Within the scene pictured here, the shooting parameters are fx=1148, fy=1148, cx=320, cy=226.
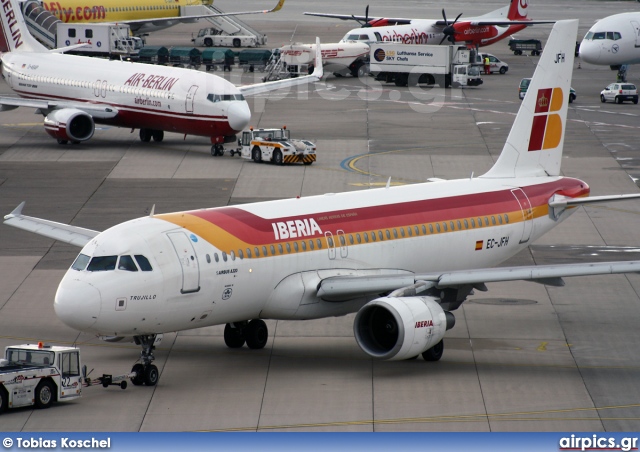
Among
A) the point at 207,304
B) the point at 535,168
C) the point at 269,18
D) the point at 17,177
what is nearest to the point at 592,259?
the point at 535,168

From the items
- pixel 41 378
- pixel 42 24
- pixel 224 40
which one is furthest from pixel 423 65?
pixel 41 378

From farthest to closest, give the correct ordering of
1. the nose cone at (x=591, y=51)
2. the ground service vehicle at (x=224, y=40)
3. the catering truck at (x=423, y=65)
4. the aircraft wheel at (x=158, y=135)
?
the ground service vehicle at (x=224, y=40), the nose cone at (x=591, y=51), the catering truck at (x=423, y=65), the aircraft wheel at (x=158, y=135)

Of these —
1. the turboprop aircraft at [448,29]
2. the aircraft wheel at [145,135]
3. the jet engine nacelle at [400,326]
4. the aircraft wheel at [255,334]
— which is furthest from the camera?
the turboprop aircraft at [448,29]

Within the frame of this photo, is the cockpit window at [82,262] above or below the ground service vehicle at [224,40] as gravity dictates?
above

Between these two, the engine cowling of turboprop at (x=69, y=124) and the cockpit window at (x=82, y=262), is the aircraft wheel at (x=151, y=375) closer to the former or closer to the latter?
the cockpit window at (x=82, y=262)

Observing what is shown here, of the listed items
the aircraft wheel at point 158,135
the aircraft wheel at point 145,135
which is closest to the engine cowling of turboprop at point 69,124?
the aircraft wheel at point 145,135

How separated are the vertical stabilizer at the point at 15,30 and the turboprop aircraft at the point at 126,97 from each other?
1029 mm

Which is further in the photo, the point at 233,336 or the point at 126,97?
the point at 126,97

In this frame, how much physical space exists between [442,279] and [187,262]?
7182mm

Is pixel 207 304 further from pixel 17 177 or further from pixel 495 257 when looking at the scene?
pixel 17 177

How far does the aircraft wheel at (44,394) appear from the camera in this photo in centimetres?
2791

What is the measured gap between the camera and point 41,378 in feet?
91.9

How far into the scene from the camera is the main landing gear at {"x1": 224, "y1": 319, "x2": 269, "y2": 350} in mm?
34156

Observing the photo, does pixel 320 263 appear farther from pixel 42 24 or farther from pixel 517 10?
pixel 517 10
